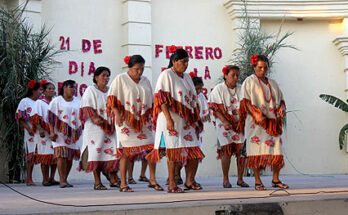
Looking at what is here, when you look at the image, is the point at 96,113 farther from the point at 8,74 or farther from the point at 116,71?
the point at 116,71

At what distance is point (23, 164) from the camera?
34.2ft

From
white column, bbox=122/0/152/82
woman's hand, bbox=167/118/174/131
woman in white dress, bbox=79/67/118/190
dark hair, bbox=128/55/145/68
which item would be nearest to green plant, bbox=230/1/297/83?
white column, bbox=122/0/152/82

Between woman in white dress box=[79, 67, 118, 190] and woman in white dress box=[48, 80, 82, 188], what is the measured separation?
103 cm

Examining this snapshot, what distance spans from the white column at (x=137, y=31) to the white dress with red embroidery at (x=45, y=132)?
2.71 m

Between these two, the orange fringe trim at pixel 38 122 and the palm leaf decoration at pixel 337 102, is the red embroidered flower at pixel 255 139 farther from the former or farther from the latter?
the palm leaf decoration at pixel 337 102

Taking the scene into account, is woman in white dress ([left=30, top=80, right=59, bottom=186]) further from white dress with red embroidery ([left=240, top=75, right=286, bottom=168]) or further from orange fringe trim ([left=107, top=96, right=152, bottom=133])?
white dress with red embroidery ([left=240, top=75, right=286, bottom=168])

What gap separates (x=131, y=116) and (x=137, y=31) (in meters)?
4.93

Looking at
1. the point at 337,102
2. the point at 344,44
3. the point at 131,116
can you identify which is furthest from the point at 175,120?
the point at 344,44

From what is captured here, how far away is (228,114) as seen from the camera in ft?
26.2

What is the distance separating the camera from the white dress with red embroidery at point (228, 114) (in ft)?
25.9

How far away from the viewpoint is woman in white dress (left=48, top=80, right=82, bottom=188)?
904cm

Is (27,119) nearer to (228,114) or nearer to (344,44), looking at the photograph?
(228,114)

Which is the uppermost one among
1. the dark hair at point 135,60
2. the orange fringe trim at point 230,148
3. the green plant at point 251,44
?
the green plant at point 251,44

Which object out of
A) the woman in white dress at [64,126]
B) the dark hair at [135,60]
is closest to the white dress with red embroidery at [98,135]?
the dark hair at [135,60]
